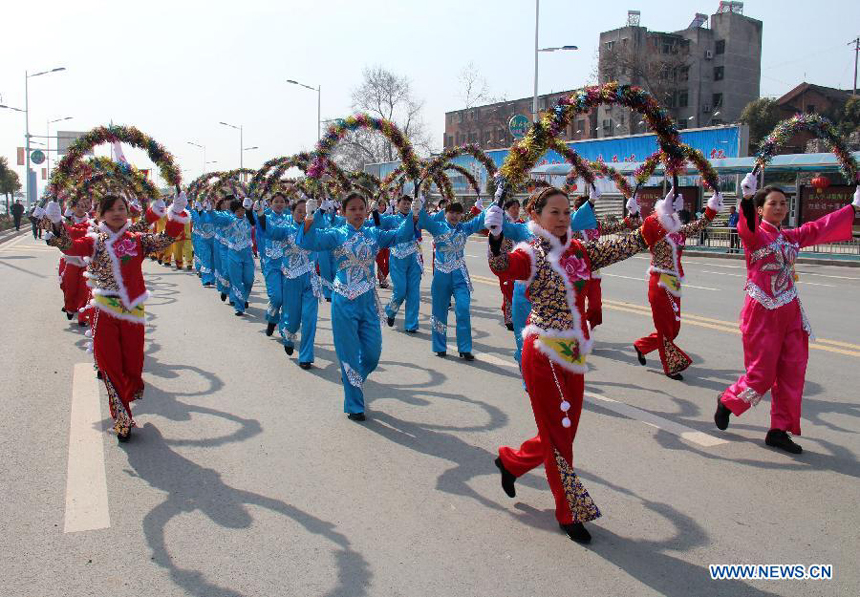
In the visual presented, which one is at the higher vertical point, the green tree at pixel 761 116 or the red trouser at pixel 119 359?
the green tree at pixel 761 116

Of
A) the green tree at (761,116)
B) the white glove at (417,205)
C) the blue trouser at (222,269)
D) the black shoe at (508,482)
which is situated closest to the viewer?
the black shoe at (508,482)

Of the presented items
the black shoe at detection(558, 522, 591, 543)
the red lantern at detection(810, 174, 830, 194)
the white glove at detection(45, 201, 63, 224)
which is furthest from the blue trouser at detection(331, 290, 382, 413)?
the red lantern at detection(810, 174, 830, 194)

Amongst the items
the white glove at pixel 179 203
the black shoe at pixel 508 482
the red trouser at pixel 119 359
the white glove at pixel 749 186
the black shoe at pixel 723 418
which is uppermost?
the white glove at pixel 749 186

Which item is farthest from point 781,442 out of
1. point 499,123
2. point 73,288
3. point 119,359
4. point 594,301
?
point 499,123

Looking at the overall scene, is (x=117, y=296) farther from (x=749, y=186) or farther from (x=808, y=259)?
(x=808, y=259)

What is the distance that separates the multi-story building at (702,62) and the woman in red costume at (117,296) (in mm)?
53480

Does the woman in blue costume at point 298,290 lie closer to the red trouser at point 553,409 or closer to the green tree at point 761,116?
the red trouser at point 553,409

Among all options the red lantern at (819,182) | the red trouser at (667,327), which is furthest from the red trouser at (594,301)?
the red lantern at (819,182)

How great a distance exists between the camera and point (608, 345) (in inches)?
358

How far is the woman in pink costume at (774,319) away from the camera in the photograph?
5180 mm

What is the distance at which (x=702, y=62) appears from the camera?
57906 millimetres

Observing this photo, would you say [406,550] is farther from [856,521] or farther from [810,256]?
[810,256]

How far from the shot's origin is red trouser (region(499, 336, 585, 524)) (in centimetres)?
389

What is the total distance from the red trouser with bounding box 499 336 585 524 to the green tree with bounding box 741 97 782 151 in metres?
48.0
